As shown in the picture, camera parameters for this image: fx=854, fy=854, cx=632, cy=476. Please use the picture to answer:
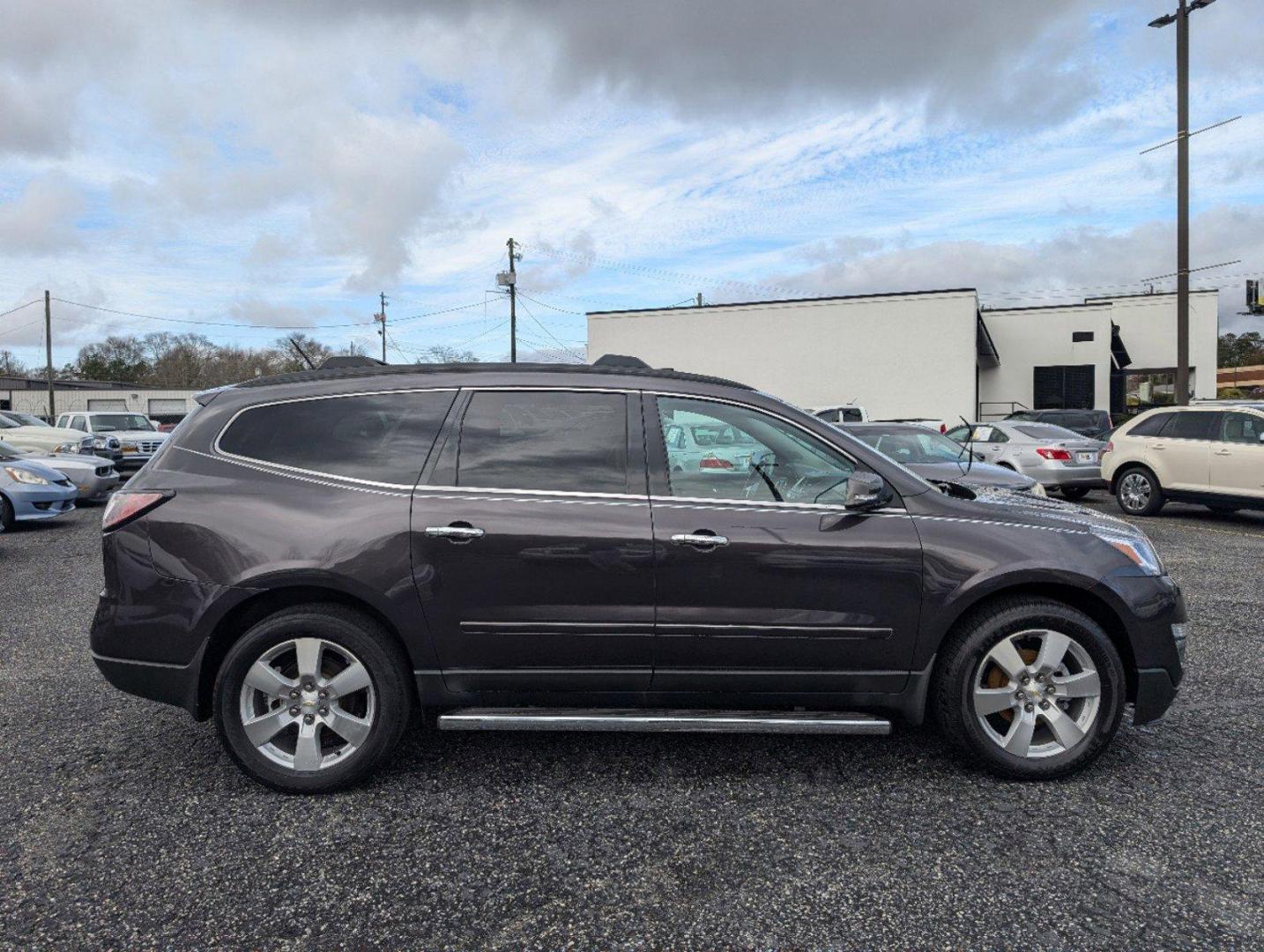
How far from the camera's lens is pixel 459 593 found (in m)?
3.32

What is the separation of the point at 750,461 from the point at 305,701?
203 centimetres

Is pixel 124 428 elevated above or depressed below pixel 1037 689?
above

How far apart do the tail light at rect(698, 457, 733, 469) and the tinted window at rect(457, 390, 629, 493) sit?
0.32 m

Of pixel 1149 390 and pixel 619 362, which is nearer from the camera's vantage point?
pixel 619 362

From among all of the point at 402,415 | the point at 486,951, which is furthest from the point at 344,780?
the point at 402,415

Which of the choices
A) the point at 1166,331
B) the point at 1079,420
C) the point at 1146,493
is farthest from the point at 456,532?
the point at 1166,331

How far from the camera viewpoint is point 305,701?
132 inches

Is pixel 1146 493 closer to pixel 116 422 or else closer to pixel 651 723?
pixel 651 723

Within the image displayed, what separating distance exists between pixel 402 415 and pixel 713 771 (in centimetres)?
198

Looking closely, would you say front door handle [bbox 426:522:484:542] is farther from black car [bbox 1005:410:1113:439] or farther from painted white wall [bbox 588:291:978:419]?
painted white wall [bbox 588:291:978:419]

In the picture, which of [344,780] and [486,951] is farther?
[344,780]

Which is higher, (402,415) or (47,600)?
(402,415)

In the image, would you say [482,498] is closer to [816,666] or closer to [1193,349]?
[816,666]

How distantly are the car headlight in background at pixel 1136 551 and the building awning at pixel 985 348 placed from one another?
98.7 ft
